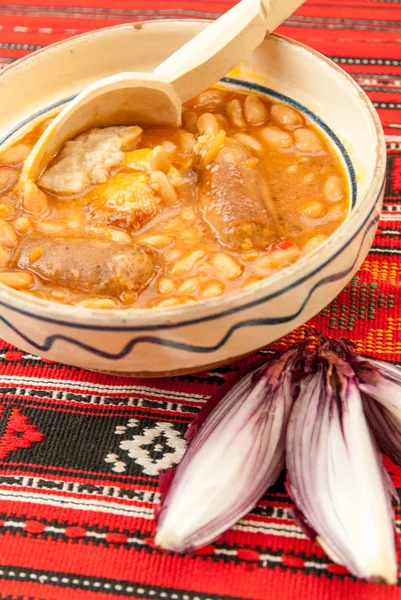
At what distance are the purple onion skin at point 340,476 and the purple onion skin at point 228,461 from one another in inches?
2.3

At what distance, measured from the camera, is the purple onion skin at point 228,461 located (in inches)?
77.1

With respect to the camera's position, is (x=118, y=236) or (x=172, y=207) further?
(x=172, y=207)

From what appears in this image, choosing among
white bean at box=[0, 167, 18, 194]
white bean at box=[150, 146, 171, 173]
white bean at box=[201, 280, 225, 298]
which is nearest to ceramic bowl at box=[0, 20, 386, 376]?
white bean at box=[201, 280, 225, 298]

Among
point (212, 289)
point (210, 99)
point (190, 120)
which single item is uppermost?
point (210, 99)

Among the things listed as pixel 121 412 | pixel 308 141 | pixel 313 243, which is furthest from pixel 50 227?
pixel 308 141

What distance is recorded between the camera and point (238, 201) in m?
2.46

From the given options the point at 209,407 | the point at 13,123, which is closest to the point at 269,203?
the point at 209,407

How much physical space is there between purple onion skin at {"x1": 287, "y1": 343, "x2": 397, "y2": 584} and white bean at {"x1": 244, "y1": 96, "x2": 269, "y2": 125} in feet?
3.60

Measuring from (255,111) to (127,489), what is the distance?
5.06 feet

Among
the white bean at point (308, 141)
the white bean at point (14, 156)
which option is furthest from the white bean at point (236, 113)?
the white bean at point (14, 156)

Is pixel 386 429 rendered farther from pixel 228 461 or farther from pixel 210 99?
pixel 210 99

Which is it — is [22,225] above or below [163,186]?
below

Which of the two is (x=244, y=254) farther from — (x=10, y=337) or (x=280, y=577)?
(x=280, y=577)

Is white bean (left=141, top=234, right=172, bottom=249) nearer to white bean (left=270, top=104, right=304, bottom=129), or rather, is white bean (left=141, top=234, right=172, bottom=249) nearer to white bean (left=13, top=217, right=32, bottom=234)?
white bean (left=13, top=217, right=32, bottom=234)
